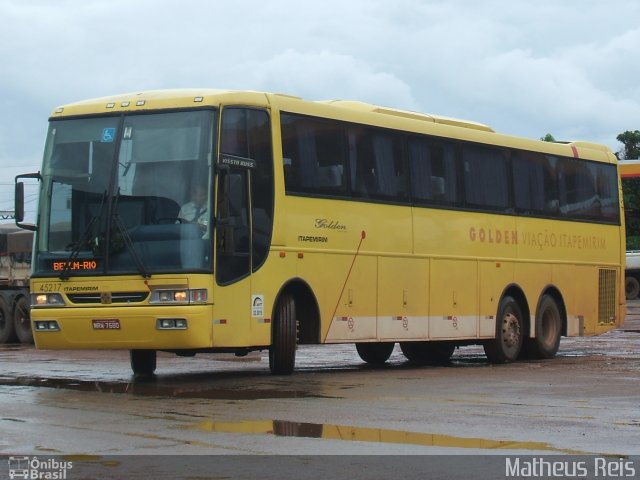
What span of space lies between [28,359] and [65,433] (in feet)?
44.4

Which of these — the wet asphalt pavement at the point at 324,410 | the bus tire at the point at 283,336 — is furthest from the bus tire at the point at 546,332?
the bus tire at the point at 283,336

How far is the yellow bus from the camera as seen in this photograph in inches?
635

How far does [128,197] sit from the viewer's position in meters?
16.3

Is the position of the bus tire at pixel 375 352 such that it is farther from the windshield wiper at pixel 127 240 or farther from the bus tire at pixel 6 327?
the bus tire at pixel 6 327

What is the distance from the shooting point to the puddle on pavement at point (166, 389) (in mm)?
14500

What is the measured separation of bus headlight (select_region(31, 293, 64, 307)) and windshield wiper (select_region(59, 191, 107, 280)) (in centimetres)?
26

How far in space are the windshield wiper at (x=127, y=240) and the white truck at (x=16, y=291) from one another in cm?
1672

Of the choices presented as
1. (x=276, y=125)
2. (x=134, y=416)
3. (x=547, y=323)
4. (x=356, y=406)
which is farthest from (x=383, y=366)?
(x=134, y=416)

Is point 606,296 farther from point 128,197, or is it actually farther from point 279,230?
point 128,197

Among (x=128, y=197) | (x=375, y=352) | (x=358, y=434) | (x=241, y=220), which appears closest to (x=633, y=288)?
(x=375, y=352)

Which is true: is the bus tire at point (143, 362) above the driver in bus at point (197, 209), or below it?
below

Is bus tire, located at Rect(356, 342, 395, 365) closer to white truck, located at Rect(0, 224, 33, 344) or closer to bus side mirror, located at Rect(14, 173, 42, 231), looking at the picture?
bus side mirror, located at Rect(14, 173, 42, 231)

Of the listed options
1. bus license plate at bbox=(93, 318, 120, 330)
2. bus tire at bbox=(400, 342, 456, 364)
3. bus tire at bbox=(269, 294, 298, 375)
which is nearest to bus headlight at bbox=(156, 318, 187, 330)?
bus license plate at bbox=(93, 318, 120, 330)

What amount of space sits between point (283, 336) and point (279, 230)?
1324 mm
